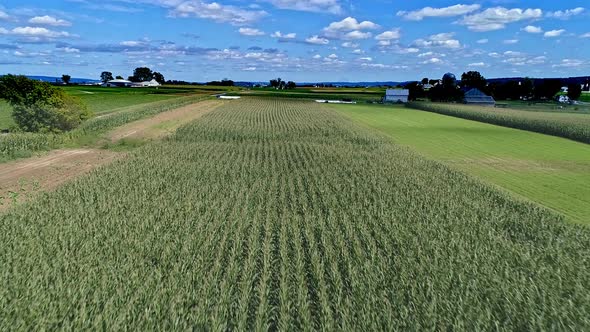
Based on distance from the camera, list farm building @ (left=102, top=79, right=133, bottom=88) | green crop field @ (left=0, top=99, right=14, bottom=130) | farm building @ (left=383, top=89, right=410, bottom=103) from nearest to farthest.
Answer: green crop field @ (left=0, top=99, right=14, bottom=130)
farm building @ (left=383, top=89, right=410, bottom=103)
farm building @ (left=102, top=79, right=133, bottom=88)

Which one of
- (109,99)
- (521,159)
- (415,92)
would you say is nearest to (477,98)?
(415,92)

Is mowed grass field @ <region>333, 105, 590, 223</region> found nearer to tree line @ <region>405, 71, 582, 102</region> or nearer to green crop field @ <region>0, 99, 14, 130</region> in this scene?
green crop field @ <region>0, 99, 14, 130</region>

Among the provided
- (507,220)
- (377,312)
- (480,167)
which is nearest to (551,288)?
(377,312)

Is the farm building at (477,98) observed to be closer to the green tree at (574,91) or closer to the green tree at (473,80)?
the green tree at (473,80)

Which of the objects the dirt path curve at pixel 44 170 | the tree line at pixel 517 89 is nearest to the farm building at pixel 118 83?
the tree line at pixel 517 89

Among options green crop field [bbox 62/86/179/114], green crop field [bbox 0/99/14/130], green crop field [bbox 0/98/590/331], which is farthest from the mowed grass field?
green crop field [bbox 62/86/179/114]

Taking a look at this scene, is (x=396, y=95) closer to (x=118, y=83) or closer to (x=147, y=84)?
(x=147, y=84)

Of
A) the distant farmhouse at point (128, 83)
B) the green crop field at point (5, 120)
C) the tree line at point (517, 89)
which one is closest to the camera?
the green crop field at point (5, 120)

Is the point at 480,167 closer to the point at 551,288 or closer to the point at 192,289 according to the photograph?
the point at 551,288

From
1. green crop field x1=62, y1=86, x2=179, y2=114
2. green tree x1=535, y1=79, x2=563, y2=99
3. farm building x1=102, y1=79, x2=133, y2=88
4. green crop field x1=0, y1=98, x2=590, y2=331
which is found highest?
green crop field x1=0, y1=98, x2=590, y2=331
